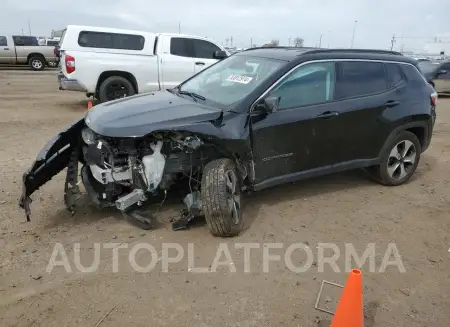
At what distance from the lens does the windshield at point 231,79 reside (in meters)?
4.14

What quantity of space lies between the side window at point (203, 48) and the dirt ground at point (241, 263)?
6752mm

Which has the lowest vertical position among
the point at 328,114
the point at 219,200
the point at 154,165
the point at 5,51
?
the point at 219,200

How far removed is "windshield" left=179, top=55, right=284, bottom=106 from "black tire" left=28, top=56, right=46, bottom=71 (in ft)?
64.6

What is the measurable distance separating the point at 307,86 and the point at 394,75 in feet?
4.82

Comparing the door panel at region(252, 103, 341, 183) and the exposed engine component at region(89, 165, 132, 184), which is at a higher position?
the door panel at region(252, 103, 341, 183)

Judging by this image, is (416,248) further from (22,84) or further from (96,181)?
(22,84)

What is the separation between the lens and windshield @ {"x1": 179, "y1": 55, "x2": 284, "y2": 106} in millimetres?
4137

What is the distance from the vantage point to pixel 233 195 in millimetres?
3844

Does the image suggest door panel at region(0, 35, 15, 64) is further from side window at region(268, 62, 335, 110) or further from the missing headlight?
side window at region(268, 62, 335, 110)

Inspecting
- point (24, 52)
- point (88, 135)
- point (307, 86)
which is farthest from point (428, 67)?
point (24, 52)

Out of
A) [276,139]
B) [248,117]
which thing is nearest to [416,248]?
[276,139]

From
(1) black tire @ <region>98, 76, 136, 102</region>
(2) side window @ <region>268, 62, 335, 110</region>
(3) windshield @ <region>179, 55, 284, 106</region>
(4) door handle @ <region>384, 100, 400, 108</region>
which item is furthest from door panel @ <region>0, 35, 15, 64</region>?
(4) door handle @ <region>384, 100, 400, 108</region>

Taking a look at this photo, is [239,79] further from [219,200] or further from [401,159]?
[401,159]

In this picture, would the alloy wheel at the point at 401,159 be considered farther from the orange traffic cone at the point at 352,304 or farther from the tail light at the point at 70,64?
the tail light at the point at 70,64
